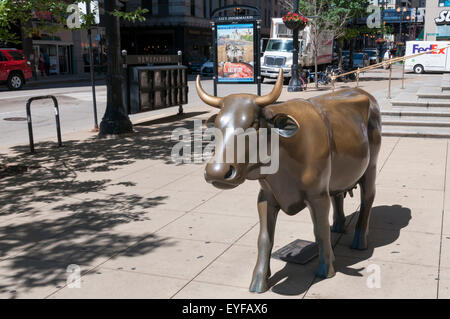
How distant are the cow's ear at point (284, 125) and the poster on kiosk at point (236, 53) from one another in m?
9.66

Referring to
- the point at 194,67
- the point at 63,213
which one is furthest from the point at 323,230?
the point at 194,67

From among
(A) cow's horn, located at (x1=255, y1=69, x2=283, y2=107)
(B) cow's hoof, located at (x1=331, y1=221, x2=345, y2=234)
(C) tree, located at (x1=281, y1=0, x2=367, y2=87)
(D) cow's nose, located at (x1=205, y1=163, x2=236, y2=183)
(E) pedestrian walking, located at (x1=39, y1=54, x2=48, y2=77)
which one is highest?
(C) tree, located at (x1=281, y1=0, x2=367, y2=87)

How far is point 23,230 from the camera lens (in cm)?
603

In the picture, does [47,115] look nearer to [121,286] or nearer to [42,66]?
[121,286]

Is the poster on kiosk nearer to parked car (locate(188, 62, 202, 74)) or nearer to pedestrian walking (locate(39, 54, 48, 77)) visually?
pedestrian walking (locate(39, 54, 48, 77))

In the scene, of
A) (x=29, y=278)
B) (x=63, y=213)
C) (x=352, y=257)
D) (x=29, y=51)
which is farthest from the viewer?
(x=29, y=51)

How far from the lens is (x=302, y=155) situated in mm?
4016

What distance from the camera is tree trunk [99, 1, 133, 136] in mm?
12484

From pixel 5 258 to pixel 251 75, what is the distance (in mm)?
9818

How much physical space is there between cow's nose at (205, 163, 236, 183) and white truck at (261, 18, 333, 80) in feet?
83.2

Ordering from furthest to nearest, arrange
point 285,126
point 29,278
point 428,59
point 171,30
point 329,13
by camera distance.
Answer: point 171,30 → point 428,59 → point 329,13 → point 29,278 → point 285,126

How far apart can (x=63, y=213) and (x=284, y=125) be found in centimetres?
394

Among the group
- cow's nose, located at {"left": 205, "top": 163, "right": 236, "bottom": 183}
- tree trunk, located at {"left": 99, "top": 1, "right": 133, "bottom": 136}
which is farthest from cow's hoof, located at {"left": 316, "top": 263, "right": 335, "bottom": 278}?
tree trunk, located at {"left": 99, "top": 1, "right": 133, "bottom": 136}

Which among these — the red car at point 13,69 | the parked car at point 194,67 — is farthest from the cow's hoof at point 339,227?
the parked car at point 194,67
